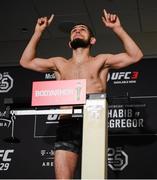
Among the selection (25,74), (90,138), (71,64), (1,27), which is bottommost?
(90,138)

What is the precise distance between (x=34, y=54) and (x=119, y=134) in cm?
144

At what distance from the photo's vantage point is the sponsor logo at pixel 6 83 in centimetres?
451

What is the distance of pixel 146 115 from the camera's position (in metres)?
3.97

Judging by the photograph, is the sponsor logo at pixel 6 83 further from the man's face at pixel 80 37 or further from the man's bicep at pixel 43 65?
the man's face at pixel 80 37

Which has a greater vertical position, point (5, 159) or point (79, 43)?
Result: point (79, 43)

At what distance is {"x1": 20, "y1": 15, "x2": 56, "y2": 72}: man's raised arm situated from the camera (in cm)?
274

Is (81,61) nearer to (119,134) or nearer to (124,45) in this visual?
(124,45)

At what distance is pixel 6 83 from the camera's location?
4.52m

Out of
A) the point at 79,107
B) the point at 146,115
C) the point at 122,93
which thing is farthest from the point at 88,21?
the point at 79,107

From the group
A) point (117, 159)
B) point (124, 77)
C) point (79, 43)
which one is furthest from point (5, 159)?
point (79, 43)

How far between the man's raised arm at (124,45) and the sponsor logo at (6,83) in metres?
1.87

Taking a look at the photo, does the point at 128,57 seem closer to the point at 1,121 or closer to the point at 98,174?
the point at 98,174

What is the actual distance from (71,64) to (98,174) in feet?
3.62

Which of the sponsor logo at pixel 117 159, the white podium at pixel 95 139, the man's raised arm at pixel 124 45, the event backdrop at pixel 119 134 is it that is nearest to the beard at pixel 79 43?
the man's raised arm at pixel 124 45
